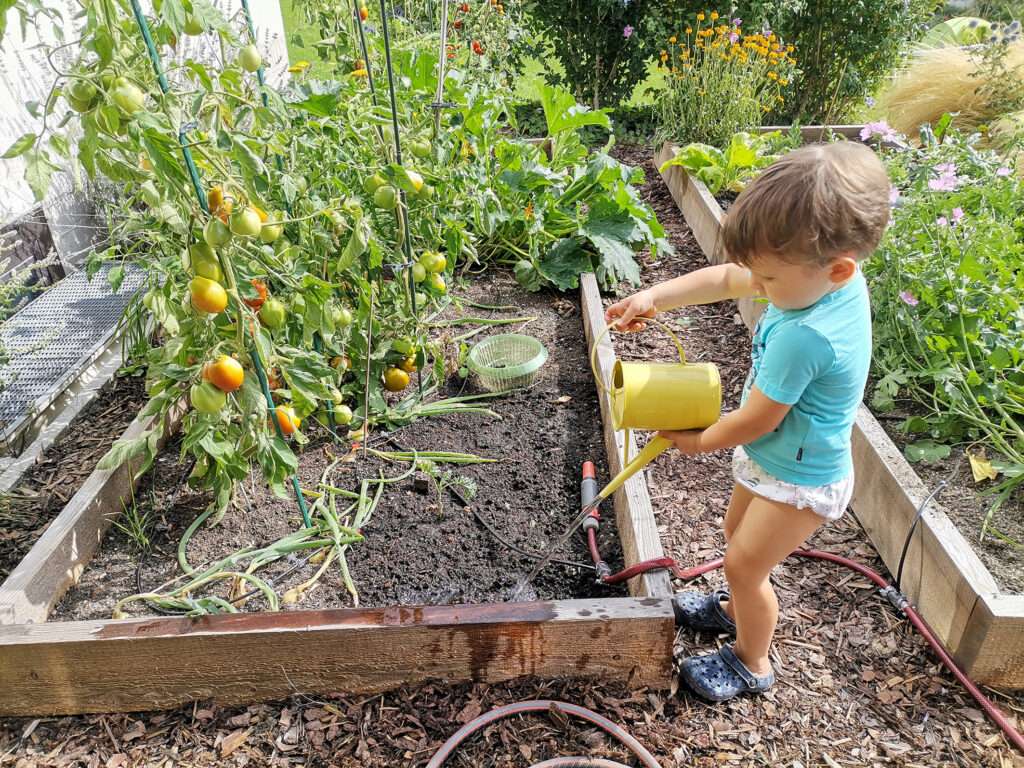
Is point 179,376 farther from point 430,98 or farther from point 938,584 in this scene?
point 938,584

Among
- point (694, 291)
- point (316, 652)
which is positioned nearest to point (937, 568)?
point (694, 291)

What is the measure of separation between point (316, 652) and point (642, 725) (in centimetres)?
83

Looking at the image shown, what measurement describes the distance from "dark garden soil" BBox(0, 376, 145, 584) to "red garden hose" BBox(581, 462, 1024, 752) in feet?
5.84

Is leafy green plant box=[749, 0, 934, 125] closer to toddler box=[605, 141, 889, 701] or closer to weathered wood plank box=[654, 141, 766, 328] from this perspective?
weathered wood plank box=[654, 141, 766, 328]

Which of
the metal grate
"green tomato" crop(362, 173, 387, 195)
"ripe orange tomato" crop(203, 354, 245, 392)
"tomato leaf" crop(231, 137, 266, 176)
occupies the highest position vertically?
"tomato leaf" crop(231, 137, 266, 176)

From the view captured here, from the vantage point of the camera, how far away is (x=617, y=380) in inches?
72.2

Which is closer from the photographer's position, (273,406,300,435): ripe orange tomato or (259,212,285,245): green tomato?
(259,212,285,245): green tomato

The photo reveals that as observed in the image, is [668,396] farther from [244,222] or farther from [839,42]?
[839,42]

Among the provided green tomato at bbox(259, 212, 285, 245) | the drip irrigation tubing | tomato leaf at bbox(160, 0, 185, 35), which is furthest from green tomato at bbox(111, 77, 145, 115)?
the drip irrigation tubing

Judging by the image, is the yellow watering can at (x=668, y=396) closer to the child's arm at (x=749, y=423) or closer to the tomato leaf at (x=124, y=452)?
the child's arm at (x=749, y=423)

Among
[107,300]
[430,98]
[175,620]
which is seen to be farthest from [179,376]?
[107,300]

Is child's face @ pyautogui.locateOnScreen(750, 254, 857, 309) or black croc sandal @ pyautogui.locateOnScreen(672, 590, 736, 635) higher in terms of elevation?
child's face @ pyautogui.locateOnScreen(750, 254, 857, 309)

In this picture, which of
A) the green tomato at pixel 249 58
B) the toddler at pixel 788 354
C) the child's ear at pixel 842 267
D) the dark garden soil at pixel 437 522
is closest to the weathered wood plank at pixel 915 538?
the toddler at pixel 788 354

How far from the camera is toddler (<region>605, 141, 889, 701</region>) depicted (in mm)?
1322
